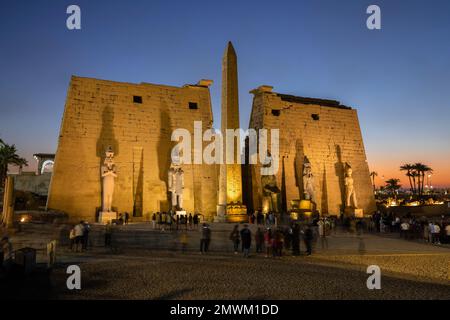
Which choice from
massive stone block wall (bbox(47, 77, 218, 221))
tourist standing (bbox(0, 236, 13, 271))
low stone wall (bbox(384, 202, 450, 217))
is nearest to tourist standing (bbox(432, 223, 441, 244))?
massive stone block wall (bbox(47, 77, 218, 221))

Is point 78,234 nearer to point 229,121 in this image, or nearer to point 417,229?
point 229,121

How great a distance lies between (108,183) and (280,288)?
12.3 m

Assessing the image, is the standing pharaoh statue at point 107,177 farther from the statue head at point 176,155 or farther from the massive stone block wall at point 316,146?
the massive stone block wall at point 316,146

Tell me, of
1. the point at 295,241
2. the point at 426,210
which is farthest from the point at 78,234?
the point at 426,210

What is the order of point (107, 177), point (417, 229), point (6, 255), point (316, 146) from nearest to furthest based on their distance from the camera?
point (6, 255), point (417, 229), point (107, 177), point (316, 146)

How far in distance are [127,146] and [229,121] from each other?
5995mm

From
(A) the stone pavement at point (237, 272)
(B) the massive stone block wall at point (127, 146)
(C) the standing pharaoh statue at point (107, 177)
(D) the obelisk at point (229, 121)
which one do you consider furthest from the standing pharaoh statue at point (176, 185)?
(A) the stone pavement at point (237, 272)

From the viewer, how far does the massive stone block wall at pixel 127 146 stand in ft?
62.5

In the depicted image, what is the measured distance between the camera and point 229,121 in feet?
58.5

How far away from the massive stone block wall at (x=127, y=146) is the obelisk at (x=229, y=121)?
354cm
